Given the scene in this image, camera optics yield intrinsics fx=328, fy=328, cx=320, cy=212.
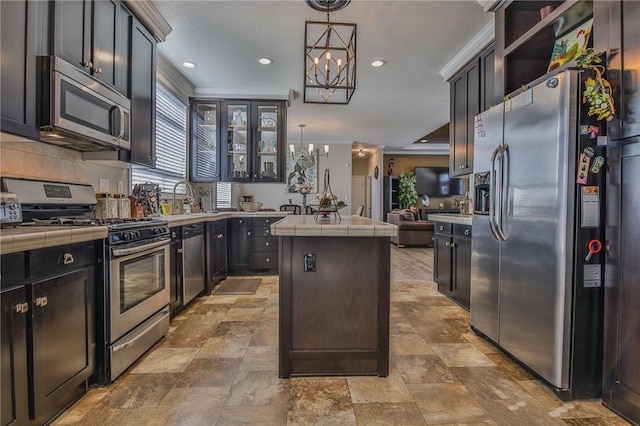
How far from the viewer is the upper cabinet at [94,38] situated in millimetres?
1891

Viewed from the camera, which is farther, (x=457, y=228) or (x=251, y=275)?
(x=251, y=275)

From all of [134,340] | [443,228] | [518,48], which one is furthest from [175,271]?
[518,48]

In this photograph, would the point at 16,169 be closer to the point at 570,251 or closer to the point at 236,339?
the point at 236,339

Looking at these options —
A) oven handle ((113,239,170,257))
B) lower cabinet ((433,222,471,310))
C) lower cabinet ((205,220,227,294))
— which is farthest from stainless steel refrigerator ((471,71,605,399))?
lower cabinet ((205,220,227,294))

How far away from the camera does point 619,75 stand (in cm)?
165

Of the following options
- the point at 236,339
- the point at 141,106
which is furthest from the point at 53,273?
the point at 141,106

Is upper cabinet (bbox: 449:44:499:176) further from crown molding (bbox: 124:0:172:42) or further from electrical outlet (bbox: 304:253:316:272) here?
crown molding (bbox: 124:0:172:42)

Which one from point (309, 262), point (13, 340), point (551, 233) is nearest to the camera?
point (13, 340)

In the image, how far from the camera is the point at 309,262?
1953 millimetres

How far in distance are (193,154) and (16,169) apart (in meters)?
2.74

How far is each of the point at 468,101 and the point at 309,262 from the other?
109 inches

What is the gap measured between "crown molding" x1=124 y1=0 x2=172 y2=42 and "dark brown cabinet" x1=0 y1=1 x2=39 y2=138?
2.91 ft

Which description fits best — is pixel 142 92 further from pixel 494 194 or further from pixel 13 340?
pixel 494 194

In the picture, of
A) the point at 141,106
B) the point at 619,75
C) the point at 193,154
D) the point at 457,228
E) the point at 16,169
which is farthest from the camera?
the point at 193,154
